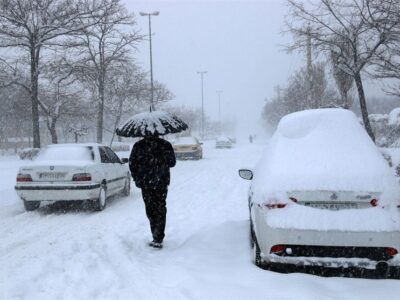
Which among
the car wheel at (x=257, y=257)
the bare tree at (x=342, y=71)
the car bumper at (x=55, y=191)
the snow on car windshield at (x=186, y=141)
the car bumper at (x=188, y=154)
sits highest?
the bare tree at (x=342, y=71)

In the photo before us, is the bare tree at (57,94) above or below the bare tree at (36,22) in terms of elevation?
below

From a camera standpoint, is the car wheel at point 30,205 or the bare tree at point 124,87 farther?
the bare tree at point 124,87

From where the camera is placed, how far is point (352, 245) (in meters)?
4.63

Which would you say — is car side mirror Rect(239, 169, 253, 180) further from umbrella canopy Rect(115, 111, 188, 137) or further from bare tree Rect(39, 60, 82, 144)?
bare tree Rect(39, 60, 82, 144)

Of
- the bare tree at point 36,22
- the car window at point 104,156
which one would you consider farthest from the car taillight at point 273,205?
the bare tree at point 36,22

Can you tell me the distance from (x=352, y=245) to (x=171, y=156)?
2924 millimetres

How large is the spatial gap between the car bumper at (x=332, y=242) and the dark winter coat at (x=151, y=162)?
2124 mm

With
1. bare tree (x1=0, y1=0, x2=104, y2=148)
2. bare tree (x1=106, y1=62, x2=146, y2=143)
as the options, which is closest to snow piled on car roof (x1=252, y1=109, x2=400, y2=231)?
bare tree (x1=0, y1=0, x2=104, y2=148)

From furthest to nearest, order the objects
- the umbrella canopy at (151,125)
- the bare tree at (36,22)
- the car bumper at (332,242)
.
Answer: the bare tree at (36,22), the umbrella canopy at (151,125), the car bumper at (332,242)

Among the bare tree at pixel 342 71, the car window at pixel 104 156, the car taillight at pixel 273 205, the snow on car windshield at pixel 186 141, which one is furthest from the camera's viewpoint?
the snow on car windshield at pixel 186 141

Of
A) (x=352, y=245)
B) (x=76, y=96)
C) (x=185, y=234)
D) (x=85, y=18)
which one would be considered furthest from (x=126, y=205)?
(x=76, y=96)

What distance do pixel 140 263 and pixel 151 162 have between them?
1.46 meters

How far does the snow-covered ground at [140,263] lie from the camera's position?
15.2 ft

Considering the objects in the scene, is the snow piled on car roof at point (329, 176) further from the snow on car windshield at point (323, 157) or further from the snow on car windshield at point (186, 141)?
the snow on car windshield at point (186, 141)
